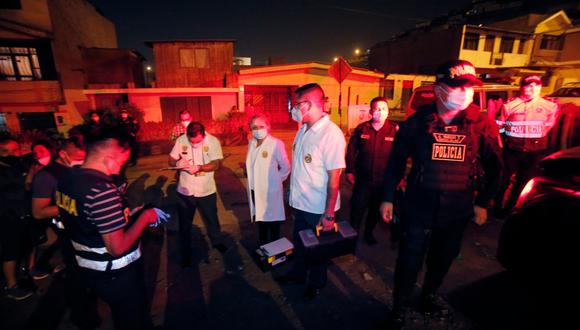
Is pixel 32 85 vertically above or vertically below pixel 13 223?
above

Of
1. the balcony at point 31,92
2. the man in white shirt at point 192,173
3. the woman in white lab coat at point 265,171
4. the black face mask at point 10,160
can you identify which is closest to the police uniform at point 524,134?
the woman in white lab coat at point 265,171

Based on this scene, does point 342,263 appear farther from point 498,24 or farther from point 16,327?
point 498,24

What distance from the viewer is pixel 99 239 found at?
190cm

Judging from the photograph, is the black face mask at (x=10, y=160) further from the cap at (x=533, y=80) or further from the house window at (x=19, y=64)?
the house window at (x=19, y=64)

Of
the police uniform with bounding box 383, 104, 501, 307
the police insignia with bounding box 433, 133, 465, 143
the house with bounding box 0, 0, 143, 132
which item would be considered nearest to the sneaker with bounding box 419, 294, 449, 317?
the police uniform with bounding box 383, 104, 501, 307

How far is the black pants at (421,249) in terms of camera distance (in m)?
2.67

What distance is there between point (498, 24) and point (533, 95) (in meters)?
37.7

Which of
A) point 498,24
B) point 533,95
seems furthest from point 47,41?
point 498,24

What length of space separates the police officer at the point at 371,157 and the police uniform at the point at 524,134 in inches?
106

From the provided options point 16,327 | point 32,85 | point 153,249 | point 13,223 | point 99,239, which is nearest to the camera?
point 99,239

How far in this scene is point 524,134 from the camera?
4.89 m

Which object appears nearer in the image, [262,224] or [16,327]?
[16,327]

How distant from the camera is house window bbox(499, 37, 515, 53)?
2793cm

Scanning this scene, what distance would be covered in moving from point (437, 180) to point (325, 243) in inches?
50.7
